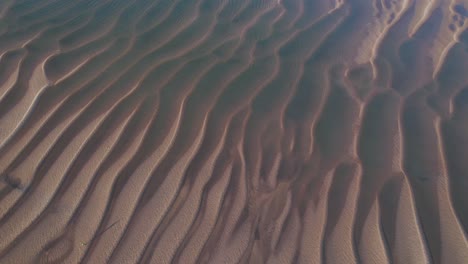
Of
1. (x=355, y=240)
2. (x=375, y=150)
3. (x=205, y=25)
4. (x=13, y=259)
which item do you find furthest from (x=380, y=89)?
(x=13, y=259)

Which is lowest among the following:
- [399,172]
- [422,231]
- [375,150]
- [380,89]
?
[422,231]

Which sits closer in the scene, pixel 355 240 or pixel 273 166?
pixel 355 240

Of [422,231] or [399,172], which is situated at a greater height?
[399,172]

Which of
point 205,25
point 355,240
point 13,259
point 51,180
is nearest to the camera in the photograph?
point 13,259

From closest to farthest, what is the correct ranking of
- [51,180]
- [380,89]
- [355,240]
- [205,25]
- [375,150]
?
[355,240], [51,180], [375,150], [380,89], [205,25]

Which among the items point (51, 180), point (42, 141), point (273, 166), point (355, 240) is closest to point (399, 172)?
point (355, 240)

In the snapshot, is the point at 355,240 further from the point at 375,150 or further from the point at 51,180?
the point at 51,180
